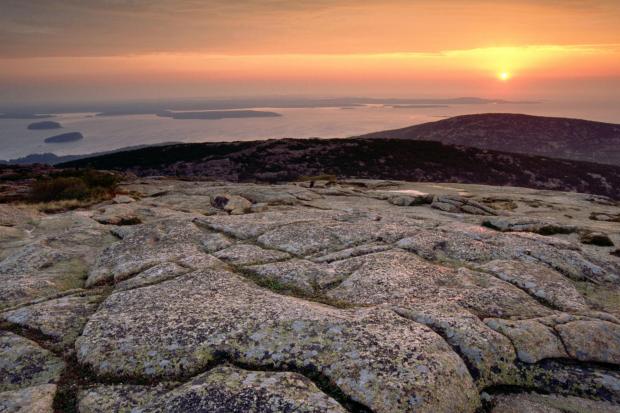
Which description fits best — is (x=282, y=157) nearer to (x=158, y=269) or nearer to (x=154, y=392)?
(x=158, y=269)

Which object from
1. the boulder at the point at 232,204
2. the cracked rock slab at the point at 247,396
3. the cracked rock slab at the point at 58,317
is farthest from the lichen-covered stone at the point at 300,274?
the boulder at the point at 232,204

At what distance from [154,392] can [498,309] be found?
779cm

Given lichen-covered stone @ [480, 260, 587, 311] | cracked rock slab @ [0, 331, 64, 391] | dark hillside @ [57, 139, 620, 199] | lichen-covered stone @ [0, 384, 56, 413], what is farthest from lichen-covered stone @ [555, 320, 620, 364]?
dark hillside @ [57, 139, 620, 199]

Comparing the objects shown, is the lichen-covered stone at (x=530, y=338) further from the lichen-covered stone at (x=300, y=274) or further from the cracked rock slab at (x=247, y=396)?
the cracked rock slab at (x=247, y=396)

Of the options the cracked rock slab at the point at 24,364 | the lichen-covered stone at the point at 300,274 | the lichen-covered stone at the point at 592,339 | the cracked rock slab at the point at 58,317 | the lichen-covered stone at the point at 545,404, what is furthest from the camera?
the lichen-covered stone at the point at 300,274

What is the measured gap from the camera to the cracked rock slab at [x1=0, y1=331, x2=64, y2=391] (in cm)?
678

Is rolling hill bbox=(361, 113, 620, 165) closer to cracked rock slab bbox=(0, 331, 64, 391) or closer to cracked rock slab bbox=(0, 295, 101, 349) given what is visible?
Result: cracked rock slab bbox=(0, 295, 101, 349)

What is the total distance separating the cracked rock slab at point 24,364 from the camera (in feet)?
22.2

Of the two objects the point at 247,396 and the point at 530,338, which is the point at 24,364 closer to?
the point at 247,396

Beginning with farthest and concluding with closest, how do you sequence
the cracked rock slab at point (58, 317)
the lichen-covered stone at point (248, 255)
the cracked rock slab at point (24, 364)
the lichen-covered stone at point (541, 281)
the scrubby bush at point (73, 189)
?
the scrubby bush at point (73, 189), the lichen-covered stone at point (248, 255), the lichen-covered stone at point (541, 281), the cracked rock slab at point (58, 317), the cracked rock slab at point (24, 364)

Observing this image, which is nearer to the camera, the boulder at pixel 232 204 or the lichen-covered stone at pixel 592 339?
the lichen-covered stone at pixel 592 339

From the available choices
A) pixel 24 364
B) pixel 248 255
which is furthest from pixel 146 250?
pixel 24 364

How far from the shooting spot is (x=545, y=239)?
588 inches

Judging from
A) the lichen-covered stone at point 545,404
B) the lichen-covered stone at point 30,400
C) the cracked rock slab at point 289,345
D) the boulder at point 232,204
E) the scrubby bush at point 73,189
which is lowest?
the scrubby bush at point 73,189
